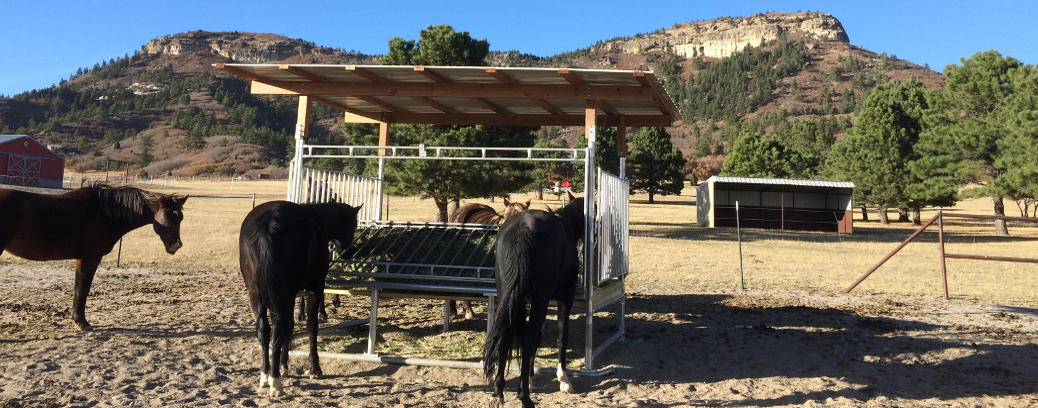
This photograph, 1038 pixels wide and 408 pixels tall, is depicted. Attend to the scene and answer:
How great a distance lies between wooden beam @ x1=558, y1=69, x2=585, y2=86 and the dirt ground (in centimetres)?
314

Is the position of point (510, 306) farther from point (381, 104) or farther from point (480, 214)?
point (381, 104)

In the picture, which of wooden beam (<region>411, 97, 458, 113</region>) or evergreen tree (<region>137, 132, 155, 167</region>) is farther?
evergreen tree (<region>137, 132, 155, 167</region>)

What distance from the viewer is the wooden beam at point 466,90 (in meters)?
A: 7.05

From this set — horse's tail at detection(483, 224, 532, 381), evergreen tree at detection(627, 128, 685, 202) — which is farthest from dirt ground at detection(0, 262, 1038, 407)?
evergreen tree at detection(627, 128, 685, 202)

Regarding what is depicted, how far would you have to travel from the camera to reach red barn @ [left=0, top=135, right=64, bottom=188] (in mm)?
46281

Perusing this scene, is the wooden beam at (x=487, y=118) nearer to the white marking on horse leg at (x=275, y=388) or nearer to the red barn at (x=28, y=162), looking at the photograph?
the white marking on horse leg at (x=275, y=388)

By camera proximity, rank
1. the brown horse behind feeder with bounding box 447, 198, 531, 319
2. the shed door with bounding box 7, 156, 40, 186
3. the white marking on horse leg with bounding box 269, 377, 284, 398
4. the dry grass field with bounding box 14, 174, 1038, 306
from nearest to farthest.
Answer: the white marking on horse leg with bounding box 269, 377, 284, 398, the brown horse behind feeder with bounding box 447, 198, 531, 319, the dry grass field with bounding box 14, 174, 1038, 306, the shed door with bounding box 7, 156, 40, 186

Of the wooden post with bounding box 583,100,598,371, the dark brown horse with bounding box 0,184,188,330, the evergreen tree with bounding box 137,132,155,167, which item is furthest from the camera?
the evergreen tree with bounding box 137,132,155,167

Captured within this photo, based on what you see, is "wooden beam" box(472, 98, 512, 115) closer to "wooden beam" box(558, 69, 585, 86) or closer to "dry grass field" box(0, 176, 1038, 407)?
"wooden beam" box(558, 69, 585, 86)

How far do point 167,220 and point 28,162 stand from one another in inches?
2113

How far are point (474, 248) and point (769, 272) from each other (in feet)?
36.2

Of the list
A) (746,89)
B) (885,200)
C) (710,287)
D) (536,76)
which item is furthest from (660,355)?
(746,89)

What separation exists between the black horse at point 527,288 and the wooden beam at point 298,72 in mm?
3042

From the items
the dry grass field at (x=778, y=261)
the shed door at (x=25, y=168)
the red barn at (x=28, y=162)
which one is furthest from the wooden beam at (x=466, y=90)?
the shed door at (x=25, y=168)
